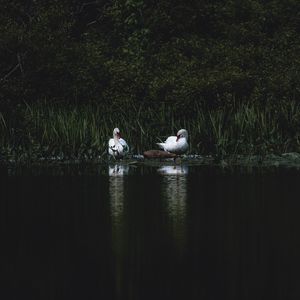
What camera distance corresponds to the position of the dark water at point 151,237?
886 cm

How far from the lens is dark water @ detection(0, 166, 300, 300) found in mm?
8859

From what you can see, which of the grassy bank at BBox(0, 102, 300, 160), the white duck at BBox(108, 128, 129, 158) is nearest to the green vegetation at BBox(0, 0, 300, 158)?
the grassy bank at BBox(0, 102, 300, 160)

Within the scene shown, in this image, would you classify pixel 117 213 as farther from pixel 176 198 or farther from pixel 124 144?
pixel 124 144

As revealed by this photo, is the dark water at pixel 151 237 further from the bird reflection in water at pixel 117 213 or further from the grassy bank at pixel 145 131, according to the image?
the grassy bank at pixel 145 131

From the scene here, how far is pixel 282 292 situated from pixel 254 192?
285 inches

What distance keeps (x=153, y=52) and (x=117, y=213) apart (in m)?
19.4

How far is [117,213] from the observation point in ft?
44.1

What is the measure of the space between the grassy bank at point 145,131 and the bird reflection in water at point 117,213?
6.84 ft

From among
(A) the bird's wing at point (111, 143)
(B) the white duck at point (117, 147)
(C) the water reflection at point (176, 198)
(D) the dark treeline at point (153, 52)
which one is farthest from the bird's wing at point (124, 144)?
(D) the dark treeline at point (153, 52)

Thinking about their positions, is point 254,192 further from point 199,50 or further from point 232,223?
point 199,50

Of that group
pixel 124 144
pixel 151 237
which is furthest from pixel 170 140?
pixel 151 237

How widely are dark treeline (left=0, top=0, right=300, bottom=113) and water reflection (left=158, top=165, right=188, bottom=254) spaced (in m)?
7.20

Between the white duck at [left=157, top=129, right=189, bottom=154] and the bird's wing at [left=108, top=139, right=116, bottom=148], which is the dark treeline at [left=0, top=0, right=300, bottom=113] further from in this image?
the bird's wing at [left=108, top=139, right=116, bottom=148]

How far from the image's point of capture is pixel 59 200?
49.1ft
